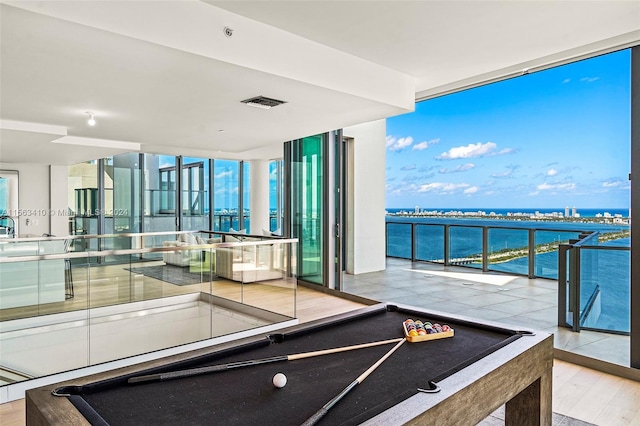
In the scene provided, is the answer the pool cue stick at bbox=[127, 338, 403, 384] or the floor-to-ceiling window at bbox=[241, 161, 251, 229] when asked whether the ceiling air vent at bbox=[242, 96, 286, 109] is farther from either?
the floor-to-ceiling window at bbox=[241, 161, 251, 229]

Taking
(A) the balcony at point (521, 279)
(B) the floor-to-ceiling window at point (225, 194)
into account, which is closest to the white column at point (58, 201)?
(B) the floor-to-ceiling window at point (225, 194)

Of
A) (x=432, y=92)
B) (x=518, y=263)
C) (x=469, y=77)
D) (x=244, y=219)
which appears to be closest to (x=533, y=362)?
(x=469, y=77)

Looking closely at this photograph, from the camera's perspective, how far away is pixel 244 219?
36.4ft

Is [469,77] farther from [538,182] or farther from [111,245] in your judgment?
[111,245]

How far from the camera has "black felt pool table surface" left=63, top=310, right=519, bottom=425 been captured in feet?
4.63

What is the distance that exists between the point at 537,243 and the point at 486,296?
1194mm

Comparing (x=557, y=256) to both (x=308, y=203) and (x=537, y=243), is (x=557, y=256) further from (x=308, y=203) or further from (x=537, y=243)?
(x=308, y=203)

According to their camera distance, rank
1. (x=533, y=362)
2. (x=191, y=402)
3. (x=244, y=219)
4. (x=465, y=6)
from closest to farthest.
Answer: (x=191, y=402), (x=533, y=362), (x=465, y=6), (x=244, y=219)

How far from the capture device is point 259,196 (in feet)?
30.1

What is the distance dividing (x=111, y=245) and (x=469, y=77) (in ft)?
24.0

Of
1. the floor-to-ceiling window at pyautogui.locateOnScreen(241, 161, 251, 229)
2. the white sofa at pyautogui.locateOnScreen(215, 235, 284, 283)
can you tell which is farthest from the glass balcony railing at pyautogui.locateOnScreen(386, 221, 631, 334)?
the floor-to-ceiling window at pyautogui.locateOnScreen(241, 161, 251, 229)

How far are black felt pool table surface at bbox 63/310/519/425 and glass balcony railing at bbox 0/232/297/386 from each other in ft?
7.85

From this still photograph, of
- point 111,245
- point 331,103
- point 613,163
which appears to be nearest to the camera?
point 613,163

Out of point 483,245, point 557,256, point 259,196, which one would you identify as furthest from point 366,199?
point 557,256
